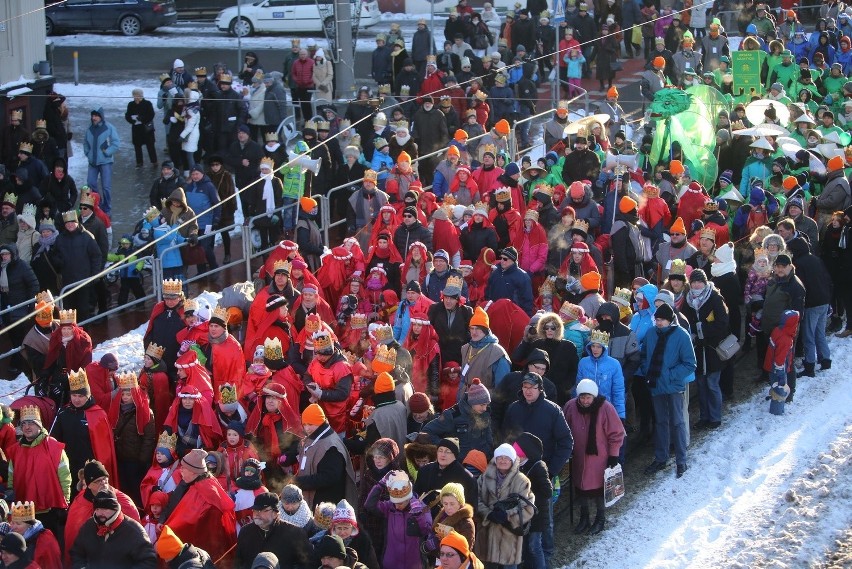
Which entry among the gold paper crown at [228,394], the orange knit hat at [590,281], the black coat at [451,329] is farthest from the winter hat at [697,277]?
the gold paper crown at [228,394]

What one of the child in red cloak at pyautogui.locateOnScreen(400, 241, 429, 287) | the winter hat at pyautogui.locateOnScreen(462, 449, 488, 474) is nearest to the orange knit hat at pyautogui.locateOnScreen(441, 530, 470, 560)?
the winter hat at pyautogui.locateOnScreen(462, 449, 488, 474)

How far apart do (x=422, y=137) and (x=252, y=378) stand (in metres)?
8.74

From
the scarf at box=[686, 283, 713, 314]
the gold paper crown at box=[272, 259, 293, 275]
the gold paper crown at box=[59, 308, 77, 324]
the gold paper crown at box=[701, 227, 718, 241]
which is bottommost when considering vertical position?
the scarf at box=[686, 283, 713, 314]

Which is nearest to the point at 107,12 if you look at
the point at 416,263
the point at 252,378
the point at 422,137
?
the point at 422,137

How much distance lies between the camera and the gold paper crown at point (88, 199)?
1698 cm

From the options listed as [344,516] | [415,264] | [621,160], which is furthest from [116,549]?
[621,160]

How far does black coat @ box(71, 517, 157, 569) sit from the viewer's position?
10.0m

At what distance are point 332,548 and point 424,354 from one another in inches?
157

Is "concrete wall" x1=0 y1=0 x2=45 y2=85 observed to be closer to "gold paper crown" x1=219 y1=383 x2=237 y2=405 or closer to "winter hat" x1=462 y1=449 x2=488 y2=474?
"gold paper crown" x1=219 y1=383 x2=237 y2=405

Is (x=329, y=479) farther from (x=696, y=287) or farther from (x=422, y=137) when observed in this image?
(x=422, y=137)

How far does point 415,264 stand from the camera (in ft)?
49.1

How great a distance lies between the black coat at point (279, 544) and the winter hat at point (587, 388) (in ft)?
9.39

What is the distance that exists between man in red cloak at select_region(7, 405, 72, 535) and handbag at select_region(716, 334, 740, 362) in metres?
5.88

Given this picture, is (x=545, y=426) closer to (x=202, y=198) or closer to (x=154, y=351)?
(x=154, y=351)
